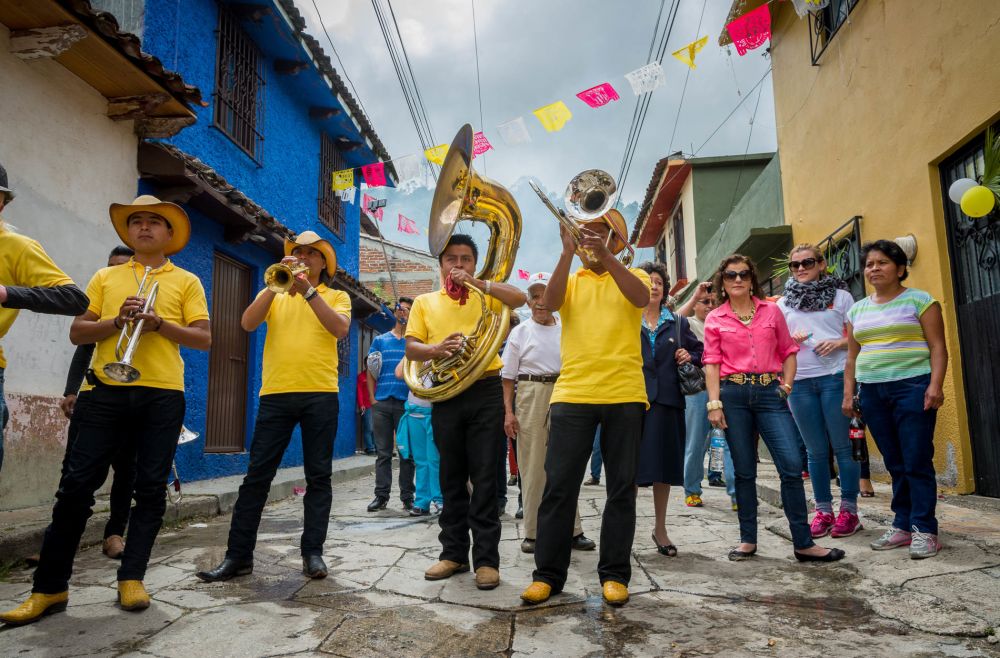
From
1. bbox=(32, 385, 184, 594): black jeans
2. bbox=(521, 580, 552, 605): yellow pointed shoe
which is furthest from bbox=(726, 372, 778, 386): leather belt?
bbox=(32, 385, 184, 594): black jeans

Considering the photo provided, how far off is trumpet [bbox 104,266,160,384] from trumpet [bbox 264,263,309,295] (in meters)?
0.56

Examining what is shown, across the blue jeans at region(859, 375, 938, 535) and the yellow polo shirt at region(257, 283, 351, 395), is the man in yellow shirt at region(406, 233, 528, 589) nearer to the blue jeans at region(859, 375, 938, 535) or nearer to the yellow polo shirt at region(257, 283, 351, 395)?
the yellow polo shirt at region(257, 283, 351, 395)

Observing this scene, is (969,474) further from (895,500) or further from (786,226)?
(786,226)

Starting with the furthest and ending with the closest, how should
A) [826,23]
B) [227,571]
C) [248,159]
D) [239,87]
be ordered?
[248,159] < [239,87] < [826,23] < [227,571]

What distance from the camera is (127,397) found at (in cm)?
327

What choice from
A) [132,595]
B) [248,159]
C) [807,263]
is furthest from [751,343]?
[248,159]

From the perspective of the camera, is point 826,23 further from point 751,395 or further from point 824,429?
point 751,395

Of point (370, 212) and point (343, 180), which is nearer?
point (343, 180)

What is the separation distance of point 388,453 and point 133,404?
3.73 meters

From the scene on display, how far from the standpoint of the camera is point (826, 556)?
3.91 meters

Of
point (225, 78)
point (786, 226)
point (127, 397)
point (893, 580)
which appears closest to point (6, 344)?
point (127, 397)

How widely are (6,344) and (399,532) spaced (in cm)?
348

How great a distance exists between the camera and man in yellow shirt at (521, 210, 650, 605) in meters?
3.27

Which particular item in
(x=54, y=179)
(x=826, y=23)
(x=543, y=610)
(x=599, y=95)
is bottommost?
(x=543, y=610)
